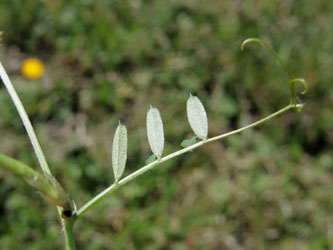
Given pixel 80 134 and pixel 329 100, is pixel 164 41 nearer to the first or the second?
pixel 80 134

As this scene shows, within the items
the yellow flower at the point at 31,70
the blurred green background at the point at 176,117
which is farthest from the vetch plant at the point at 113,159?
the yellow flower at the point at 31,70

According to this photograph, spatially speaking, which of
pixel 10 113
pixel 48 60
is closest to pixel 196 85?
pixel 48 60

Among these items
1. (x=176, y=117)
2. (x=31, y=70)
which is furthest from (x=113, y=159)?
(x=31, y=70)

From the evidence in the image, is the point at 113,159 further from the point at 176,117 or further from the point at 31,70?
the point at 31,70

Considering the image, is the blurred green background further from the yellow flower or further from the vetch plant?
the vetch plant

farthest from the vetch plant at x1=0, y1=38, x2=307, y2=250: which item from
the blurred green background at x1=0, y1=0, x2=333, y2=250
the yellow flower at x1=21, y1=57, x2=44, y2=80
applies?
the yellow flower at x1=21, y1=57, x2=44, y2=80
